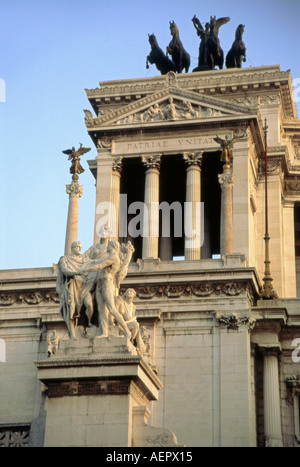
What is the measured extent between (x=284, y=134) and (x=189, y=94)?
10.3 m

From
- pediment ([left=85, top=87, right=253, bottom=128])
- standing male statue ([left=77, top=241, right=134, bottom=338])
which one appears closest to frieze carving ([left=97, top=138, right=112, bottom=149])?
pediment ([left=85, top=87, right=253, bottom=128])

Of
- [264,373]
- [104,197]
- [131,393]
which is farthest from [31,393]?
[131,393]

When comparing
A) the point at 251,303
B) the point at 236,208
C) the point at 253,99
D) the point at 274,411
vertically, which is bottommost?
the point at 274,411

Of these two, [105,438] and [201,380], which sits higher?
[201,380]

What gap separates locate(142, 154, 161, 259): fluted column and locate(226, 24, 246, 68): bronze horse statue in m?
12.0

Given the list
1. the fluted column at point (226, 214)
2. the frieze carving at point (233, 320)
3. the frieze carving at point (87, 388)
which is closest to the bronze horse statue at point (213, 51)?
the fluted column at point (226, 214)

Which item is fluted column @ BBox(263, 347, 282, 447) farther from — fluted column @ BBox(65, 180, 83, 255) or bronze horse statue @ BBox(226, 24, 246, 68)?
bronze horse statue @ BBox(226, 24, 246, 68)

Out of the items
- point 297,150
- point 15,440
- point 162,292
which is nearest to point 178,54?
point 297,150

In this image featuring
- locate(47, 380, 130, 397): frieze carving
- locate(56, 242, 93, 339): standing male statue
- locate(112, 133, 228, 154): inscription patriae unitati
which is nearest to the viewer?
locate(47, 380, 130, 397): frieze carving

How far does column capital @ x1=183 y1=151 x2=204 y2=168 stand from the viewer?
53.3 m

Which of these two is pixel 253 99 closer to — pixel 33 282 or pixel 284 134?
pixel 284 134

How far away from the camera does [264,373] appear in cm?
4200

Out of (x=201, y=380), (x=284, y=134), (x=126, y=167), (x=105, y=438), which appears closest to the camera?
(x=105, y=438)

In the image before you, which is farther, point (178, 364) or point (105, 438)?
point (178, 364)
